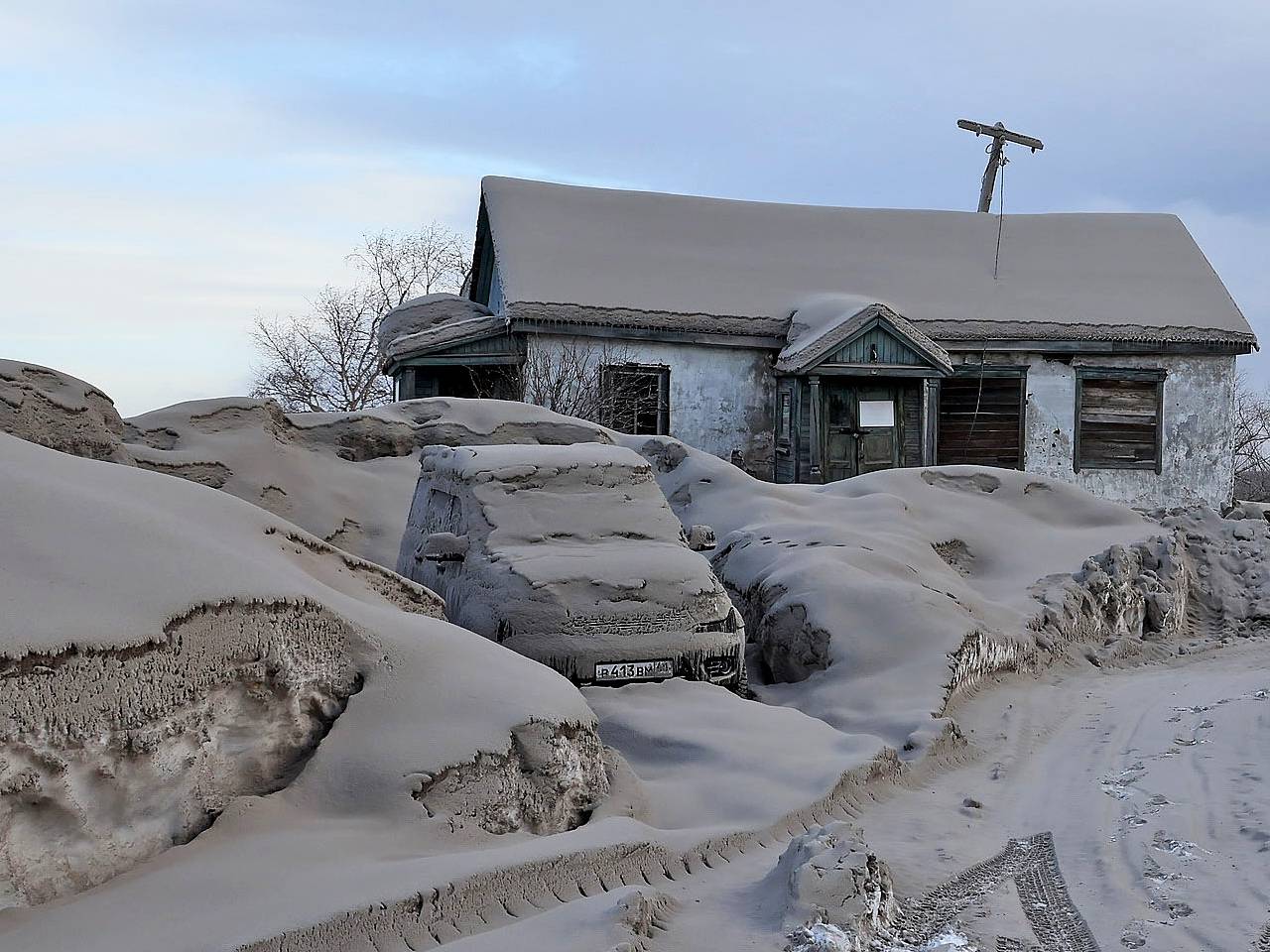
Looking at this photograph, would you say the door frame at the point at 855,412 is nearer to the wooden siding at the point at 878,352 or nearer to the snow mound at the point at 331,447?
Result: the wooden siding at the point at 878,352

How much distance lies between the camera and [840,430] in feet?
67.5

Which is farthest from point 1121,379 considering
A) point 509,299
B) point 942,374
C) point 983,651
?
point 983,651

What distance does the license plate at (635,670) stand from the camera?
283 inches

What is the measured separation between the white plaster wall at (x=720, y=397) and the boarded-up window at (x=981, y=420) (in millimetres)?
3444

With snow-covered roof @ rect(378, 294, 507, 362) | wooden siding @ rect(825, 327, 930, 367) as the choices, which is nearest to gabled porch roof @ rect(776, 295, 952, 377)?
wooden siding @ rect(825, 327, 930, 367)

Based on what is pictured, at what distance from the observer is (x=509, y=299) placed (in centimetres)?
1925

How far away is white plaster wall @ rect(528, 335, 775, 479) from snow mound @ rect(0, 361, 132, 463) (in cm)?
1090

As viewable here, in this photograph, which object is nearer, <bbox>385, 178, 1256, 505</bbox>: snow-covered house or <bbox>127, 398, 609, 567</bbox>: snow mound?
<bbox>127, 398, 609, 567</bbox>: snow mound

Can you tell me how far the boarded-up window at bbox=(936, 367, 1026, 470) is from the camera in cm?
2170

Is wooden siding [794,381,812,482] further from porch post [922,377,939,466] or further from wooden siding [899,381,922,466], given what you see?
porch post [922,377,939,466]

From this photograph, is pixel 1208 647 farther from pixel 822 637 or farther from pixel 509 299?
pixel 509 299

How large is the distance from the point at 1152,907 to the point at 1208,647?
7.43 meters

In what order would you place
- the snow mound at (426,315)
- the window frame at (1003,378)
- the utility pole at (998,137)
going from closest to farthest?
the window frame at (1003,378)
the snow mound at (426,315)
the utility pole at (998,137)

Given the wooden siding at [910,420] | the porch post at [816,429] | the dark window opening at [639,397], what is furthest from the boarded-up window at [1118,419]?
the dark window opening at [639,397]
